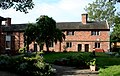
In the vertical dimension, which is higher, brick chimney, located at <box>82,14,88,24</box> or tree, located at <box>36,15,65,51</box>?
brick chimney, located at <box>82,14,88,24</box>

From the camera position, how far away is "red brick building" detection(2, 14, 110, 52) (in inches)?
2606

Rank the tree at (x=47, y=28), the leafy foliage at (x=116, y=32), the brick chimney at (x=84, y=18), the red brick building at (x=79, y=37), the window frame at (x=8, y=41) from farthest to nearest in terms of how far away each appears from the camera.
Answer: the leafy foliage at (x=116, y=32) → the brick chimney at (x=84, y=18) → the window frame at (x=8, y=41) → the red brick building at (x=79, y=37) → the tree at (x=47, y=28)

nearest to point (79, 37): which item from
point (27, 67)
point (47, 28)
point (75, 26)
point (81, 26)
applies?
point (81, 26)

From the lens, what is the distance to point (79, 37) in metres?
67.3

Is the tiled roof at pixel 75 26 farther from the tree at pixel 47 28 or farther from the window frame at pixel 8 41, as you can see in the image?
the tree at pixel 47 28

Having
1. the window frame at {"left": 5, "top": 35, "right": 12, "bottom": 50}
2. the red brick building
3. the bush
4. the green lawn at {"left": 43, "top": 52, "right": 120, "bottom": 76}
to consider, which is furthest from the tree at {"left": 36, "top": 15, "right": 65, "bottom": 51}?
the bush

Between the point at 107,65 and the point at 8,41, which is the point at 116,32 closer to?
the point at 8,41

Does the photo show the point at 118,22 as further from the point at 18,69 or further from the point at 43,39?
the point at 18,69

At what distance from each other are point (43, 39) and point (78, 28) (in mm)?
13639

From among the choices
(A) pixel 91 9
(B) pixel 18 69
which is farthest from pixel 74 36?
(B) pixel 18 69

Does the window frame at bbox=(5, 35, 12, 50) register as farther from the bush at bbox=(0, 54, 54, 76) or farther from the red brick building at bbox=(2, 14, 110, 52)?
the bush at bbox=(0, 54, 54, 76)

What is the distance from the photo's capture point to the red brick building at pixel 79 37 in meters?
66.2

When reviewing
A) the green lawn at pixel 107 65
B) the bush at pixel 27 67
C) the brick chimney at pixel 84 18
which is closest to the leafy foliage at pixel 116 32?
the brick chimney at pixel 84 18

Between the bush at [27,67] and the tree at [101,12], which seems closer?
the bush at [27,67]
